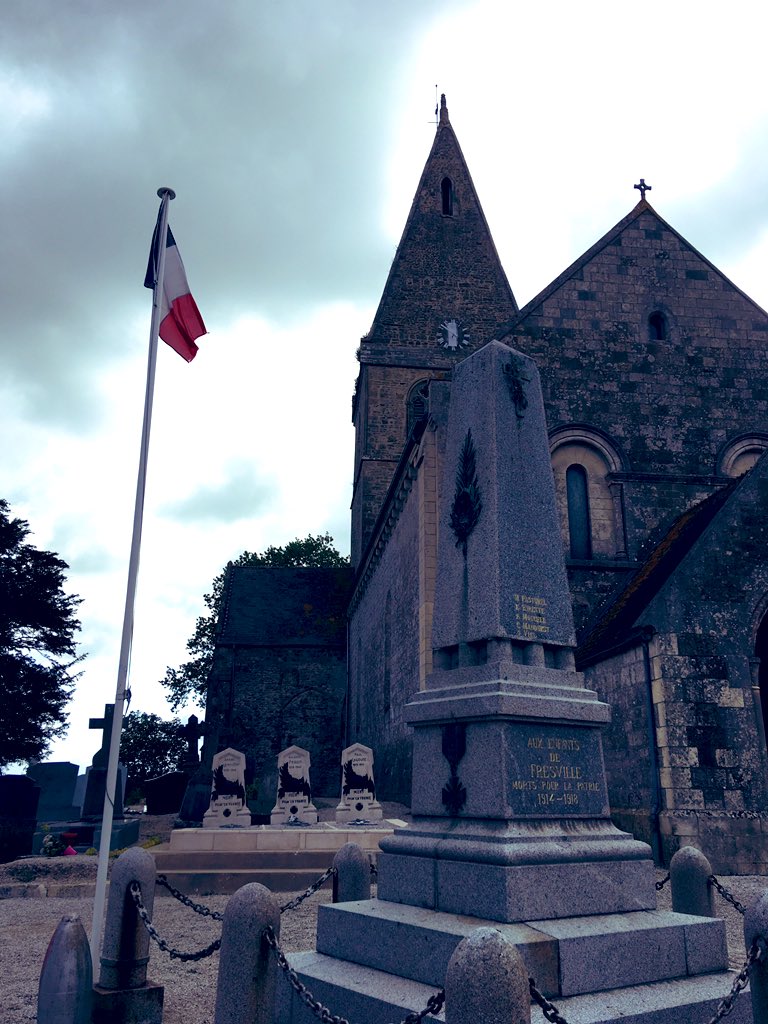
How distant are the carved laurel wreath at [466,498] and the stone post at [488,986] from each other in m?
3.33

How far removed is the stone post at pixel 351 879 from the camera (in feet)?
18.9

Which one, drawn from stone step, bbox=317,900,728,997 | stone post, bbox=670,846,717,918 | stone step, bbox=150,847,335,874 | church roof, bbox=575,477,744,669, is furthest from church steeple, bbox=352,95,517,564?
stone step, bbox=317,900,728,997

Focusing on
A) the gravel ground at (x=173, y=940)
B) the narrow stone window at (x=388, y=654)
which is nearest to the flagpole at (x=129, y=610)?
the gravel ground at (x=173, y=940)

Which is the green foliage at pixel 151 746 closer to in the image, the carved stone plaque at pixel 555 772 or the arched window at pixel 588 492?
the arched window at pixel 588 492

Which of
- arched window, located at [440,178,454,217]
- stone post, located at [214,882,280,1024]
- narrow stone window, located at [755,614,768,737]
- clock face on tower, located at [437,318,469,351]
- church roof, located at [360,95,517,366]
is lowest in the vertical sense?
stone post, located at [214,882,280,1024]

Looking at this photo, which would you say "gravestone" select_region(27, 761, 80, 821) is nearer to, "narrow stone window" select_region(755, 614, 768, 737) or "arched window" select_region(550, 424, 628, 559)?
"arched window" select_region(550, 424, 628, 559)

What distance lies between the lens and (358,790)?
13328 millimetres

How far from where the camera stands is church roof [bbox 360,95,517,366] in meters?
34.6

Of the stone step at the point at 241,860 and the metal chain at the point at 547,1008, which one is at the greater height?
the metal chain at the point at 547,1008

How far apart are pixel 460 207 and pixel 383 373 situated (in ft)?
36.5

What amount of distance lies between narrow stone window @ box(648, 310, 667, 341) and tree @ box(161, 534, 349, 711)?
30596 millimetres

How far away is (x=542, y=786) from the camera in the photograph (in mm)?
4914

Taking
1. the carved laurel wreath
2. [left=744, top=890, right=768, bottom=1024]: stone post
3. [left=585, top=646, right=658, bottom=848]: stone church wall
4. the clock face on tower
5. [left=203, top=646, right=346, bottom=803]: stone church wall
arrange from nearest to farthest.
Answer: [left=744, top=890, right=768, bottom=1024]: stone post → the carved laurel wreath → [left=585, top=646, right=658, bottom=848]: stone church wall → [left=203, top=646, right=346, bottom=803]: stone church wall → the clock face on tower

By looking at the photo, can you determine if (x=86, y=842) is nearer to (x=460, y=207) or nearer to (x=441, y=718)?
(x=441, y=718)
